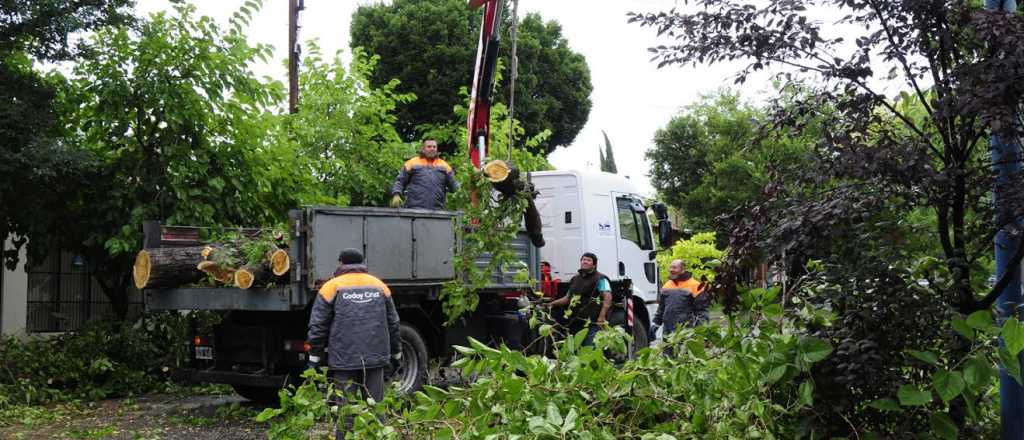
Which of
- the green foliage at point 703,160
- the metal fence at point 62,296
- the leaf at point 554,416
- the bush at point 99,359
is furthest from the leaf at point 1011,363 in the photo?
the green foliage at point 703,160

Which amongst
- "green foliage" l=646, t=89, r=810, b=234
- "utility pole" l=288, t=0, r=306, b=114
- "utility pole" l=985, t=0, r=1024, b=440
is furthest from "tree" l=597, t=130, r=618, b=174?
"utility pole" l=985, t=0, r=1024, b=440

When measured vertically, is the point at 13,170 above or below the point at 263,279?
above

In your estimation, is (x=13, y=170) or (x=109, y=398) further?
(x=109, y=398)

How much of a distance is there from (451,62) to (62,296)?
694 inches

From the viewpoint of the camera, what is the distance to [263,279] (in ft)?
29.0

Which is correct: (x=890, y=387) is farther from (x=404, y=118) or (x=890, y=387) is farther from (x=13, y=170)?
(x=404, y=118)

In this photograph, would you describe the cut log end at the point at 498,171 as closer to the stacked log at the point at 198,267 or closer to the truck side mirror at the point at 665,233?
the stacked log at the point at 198,267

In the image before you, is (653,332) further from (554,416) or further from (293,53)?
(293,53)

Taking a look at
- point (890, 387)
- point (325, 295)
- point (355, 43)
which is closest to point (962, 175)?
point (890, 387)

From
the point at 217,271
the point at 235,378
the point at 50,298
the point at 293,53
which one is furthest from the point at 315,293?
the point at 293,53

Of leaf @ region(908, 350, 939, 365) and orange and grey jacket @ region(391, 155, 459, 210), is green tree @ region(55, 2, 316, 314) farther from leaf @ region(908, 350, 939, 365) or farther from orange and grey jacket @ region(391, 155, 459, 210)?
leaf @ region(908, 350, 939, 365)

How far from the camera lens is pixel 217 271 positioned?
361 inches

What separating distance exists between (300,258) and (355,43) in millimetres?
25574

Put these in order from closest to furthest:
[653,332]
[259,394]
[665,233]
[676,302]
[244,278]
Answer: [244,278] < [259,394] < [676,302] < [653,332] < [665,233]
